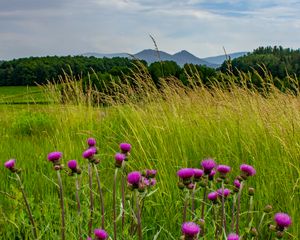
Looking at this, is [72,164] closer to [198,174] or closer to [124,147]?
[124,147]

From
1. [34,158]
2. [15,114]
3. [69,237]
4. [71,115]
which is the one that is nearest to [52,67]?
[15,114]

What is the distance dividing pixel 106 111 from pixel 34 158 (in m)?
2.74

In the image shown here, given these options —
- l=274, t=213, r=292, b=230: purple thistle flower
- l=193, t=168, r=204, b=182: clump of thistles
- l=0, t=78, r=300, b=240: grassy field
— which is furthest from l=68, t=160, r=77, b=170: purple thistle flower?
l=274, t=213, r=292, b=230: purple thistle flower

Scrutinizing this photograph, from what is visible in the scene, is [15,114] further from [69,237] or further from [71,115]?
[69,237]

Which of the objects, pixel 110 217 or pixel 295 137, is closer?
pixel 110 217

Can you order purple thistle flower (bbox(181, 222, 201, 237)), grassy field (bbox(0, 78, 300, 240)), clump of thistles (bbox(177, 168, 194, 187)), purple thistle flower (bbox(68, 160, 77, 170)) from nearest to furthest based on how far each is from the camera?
1. purple thistle flower (bbox(181, 222, 201, 237))
2. clump of thistles (bbox(177, 168, 194, 187))
3. purple thistle flower (bbox(68, 160, 77, 170))
4. grassy field (bbox(0, 78, 300, 240))

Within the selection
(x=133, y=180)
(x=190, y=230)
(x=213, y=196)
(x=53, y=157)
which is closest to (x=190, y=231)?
(x=190, y=230)

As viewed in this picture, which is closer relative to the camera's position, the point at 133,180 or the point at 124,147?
the point at 133,180

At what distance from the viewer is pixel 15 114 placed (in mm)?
8703

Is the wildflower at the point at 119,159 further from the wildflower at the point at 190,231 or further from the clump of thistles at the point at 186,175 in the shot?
the wildflower at the point at 190,231

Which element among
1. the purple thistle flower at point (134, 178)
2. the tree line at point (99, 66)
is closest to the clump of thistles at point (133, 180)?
the purple thistle flower at point (134, 178)

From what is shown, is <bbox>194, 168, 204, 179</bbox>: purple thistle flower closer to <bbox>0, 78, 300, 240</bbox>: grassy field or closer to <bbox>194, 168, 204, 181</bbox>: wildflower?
<bbox>194, 168, 204, 181</bbox>: wildflower

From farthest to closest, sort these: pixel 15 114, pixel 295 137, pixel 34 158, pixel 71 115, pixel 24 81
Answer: pixel 24 81, pixel 15 114, pixel 71 115, pixel 34 158, pixel 295 137

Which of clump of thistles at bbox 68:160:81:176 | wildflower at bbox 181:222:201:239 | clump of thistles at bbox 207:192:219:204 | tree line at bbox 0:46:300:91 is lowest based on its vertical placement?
tree line at bbox 0:46:300:91
